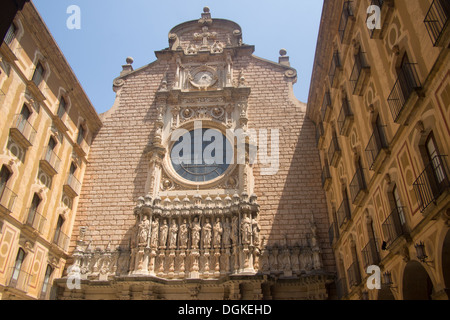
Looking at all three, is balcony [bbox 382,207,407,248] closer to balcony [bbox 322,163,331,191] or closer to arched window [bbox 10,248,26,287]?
balcony [bbox 322,163,331,191]

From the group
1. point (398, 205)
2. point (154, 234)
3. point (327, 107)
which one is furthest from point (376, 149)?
point (154, 234)

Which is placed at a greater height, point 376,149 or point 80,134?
point 80,134

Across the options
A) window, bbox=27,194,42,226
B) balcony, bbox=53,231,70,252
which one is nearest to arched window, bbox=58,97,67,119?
window, bbox=27,194,42,226

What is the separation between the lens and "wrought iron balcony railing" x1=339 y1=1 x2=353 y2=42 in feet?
42.1

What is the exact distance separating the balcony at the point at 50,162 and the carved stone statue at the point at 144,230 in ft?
14.1

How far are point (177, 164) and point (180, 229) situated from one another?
3898 millimetres

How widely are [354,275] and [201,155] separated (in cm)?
964

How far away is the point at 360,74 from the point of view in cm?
1148

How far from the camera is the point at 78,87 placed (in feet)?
61.0

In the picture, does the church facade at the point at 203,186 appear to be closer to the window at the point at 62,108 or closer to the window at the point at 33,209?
the window at the point at 33,209

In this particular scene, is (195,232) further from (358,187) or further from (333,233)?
(358,187)

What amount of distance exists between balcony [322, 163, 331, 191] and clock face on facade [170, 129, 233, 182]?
4.63 m
